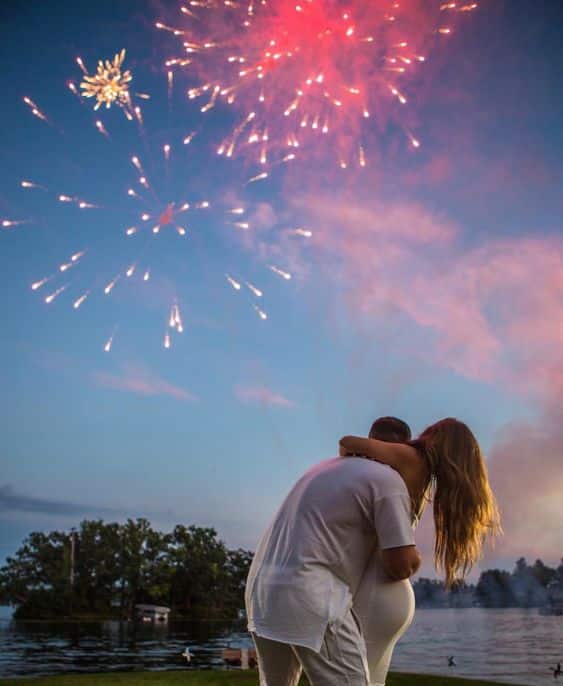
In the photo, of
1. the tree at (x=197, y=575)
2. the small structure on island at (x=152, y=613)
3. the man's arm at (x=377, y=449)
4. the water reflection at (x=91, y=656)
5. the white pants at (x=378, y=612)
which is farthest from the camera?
the tree at (x=197, y=575)

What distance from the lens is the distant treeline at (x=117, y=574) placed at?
74.2 m

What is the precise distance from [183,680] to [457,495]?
1059cm

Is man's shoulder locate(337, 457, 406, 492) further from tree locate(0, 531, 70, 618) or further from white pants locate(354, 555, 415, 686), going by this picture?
tree locate(0, 531, 70, 618)

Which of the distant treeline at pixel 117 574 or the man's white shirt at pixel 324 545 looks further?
the distant treeline at pixel 117 574

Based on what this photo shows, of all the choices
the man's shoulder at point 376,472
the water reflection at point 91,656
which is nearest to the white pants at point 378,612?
the man's shoulder at point 376,472

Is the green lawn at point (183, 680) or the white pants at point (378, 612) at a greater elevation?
the white pants at point (378, 612)

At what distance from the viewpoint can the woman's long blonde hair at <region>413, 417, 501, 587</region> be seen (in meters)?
2.81

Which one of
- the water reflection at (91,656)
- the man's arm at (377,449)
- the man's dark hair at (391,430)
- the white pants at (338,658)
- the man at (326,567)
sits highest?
the man's dark hair at (391,430)

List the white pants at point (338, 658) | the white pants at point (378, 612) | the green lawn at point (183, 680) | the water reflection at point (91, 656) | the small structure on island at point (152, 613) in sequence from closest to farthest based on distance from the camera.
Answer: the white pants at point (338, 658) < the white pants at point (378, 612) < the green lawn at point (183, 680) < the water reflection at point (91, 656) < the small structure on island at point (152, 613)

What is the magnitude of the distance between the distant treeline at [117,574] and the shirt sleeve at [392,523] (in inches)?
2973

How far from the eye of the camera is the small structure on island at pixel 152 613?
71.1 meters

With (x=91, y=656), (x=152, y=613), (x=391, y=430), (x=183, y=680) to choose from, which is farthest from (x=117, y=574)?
(x=391, y=430)

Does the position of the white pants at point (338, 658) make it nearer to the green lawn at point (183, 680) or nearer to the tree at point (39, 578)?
the green lawn at point (183, 680)

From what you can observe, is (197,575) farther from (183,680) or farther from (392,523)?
(392,523)
